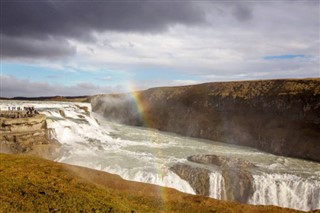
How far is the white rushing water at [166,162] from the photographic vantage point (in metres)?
27.4

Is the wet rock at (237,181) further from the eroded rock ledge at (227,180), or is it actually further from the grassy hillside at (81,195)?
the grassy hillside at (81,195)

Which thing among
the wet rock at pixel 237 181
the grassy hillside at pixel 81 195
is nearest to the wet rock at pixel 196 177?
the wet rock at pixel 237 181

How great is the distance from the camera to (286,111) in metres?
48.7

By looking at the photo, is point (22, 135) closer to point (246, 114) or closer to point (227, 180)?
point (227, 180)

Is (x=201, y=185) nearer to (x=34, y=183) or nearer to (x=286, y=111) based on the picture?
(x=34, y=183)

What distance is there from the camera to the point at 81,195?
15672 millimetres

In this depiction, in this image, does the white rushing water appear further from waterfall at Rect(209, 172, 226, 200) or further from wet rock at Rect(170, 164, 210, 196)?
wet rock at Rect(170, 164, 210, 196)

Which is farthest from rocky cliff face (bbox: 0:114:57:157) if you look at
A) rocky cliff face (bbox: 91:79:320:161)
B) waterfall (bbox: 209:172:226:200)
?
rocky cliff face (bbox: 91:79:320:161)

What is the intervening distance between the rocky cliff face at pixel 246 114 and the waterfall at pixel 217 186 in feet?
60.9

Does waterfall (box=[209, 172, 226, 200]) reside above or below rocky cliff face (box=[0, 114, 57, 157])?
below

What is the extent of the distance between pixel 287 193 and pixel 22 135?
90.8 ft

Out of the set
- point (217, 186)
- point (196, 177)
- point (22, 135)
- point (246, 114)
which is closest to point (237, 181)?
point (217, 186)

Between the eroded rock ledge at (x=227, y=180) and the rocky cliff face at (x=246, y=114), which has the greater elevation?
the rocky cliff face at (x=246, y=114)

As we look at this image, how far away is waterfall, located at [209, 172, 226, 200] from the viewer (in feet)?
91.8
